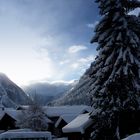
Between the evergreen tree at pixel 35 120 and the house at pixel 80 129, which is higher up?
the evergreen tree at pixel 35 120

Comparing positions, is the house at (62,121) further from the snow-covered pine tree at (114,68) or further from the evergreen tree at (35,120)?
the snow-covered pine tree at (114,68)

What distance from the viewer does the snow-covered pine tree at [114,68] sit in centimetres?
2548

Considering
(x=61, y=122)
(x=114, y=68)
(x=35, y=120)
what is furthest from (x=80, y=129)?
(x=61, y=122)

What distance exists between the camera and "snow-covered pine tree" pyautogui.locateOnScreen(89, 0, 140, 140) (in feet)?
83.6

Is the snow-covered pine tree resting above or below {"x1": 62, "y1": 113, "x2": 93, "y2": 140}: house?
above

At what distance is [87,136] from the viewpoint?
35625 millimetres

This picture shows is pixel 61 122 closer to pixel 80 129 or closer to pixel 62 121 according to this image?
pixel 62 121

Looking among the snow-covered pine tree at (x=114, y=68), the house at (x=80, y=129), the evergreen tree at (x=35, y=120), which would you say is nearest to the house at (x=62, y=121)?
the evergreen tree at (x=35, y=120)

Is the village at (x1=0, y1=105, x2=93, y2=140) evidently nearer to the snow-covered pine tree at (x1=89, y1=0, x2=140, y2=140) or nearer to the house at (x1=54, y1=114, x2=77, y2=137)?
the house at (x1=54, y1=114, x2=77, y2=137)

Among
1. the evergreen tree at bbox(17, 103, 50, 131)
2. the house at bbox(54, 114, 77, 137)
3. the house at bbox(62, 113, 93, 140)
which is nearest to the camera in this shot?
the house at bbox(62, 113, 93, 140)

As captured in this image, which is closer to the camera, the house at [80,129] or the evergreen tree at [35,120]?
the house at [80,129]

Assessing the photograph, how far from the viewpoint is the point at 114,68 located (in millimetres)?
26016

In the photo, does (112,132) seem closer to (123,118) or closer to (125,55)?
(123,118)

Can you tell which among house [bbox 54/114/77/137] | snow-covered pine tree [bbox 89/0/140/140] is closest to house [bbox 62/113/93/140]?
snow-covered pine tree [bbox 89/0/140/140]
